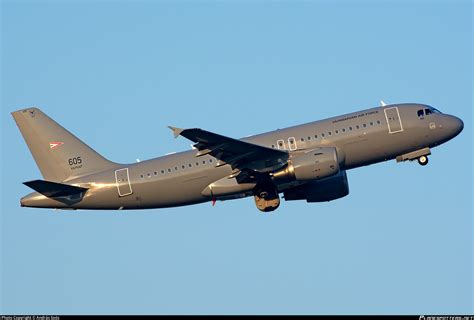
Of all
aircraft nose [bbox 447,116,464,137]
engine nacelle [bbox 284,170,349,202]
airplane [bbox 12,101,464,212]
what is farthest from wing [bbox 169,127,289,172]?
aircraft nose [bbox 447,116,464,137]

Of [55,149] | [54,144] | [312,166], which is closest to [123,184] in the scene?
[55,149]

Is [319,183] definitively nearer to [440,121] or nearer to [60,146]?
[440,121]

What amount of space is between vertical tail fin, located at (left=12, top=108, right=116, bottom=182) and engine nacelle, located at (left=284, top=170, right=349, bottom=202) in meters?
11.2

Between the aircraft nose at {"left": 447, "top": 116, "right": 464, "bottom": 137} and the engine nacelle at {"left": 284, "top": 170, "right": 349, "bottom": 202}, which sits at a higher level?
the aircraft nose at {"left": 447, "top": 116, "right": 464, "bottom": 137}

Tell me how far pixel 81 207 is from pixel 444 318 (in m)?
24.5

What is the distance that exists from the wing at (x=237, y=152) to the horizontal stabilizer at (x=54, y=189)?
25.4 feet

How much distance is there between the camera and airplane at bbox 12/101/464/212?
52.5 metres

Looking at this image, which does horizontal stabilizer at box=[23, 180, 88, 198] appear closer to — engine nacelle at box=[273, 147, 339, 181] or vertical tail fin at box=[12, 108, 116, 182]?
vertical tail fin at box=[12, 108, 116, 182]

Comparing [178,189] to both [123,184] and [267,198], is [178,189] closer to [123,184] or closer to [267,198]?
[123,184]

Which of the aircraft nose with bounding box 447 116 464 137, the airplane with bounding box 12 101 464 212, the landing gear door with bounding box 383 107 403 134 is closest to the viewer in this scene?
the airplane with bounding box 12 101 464 212

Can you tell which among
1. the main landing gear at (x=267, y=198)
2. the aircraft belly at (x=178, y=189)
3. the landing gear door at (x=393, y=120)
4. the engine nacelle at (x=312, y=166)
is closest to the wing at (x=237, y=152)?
the engine nacelle at (x=312, y=166)

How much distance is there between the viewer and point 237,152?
52.3m

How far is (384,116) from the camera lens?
53.9 m

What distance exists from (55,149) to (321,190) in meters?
16.5
